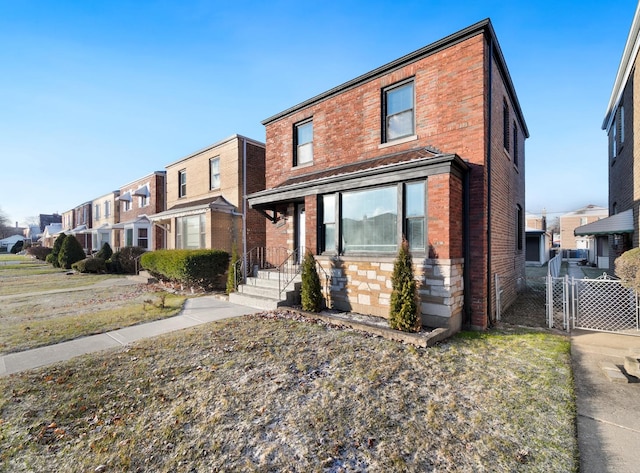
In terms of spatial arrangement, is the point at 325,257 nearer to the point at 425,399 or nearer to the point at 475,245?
the point at 475,245

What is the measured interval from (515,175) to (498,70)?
399 centimetres

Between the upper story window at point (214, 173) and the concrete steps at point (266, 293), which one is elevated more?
the upper story window at point (214, 173)

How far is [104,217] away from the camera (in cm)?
3123

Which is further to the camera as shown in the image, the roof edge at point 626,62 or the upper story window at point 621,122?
the upper story window at point 621,122

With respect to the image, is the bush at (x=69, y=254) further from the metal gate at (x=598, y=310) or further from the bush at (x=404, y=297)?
the metal gate at (x=598, y=310)

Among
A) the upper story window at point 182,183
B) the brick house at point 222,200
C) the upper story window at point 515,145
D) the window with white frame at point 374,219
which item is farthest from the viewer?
the upper story window at point 182,183

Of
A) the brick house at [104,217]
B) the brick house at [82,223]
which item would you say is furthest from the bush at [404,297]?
the brick house at [82,223]

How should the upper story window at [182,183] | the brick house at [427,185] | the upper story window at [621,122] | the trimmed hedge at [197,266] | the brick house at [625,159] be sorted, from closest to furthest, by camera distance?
the brick house at [427,185], the brick house at [625,159], the upper story window at [621,122], the trimmed hedge at [197,266], the upper story window at [182,183]

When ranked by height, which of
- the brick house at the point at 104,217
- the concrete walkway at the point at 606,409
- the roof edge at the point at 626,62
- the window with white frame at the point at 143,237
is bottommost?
the concrete walkway at the point at 606,409

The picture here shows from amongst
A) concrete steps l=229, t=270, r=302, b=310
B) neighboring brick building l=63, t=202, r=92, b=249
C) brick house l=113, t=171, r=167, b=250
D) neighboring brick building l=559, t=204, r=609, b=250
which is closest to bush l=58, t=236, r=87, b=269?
brick house l=113, t=171, r=167, b=250

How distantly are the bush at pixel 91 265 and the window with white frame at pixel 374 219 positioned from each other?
60.2 feet

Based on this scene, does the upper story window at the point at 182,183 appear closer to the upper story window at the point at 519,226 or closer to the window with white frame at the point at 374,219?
the window with white frame at the point at 374,219

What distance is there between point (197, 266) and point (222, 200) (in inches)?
174

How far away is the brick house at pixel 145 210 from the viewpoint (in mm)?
21500
